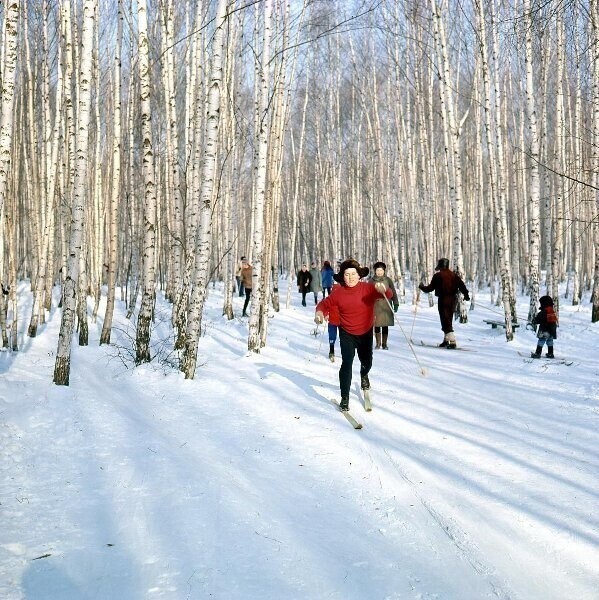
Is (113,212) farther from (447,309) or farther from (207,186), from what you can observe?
(447,309)

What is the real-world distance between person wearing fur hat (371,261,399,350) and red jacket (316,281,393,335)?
248cm

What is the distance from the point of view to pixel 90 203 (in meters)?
16.6

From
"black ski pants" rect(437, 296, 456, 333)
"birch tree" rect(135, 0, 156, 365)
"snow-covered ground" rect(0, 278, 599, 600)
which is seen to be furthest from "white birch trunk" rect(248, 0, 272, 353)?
"black ski pants" rect(437, 296, 456, 333)

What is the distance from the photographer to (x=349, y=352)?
5.91m

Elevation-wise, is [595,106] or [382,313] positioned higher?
[595,106]

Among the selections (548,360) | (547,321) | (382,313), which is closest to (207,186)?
(382,313)

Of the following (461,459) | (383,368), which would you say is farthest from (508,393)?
(461,459)

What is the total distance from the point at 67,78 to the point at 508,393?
793 centimetres

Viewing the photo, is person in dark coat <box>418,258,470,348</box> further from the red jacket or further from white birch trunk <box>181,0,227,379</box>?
white birch trunk <box>181,0,227,379</box>

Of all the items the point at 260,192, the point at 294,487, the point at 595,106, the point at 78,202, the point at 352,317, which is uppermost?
the point at 595,106

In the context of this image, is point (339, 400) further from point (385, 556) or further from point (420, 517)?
point (385, 556)

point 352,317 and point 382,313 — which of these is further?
point 382,313

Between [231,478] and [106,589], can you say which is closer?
[106,589]

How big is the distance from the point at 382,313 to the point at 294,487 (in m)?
5.67
